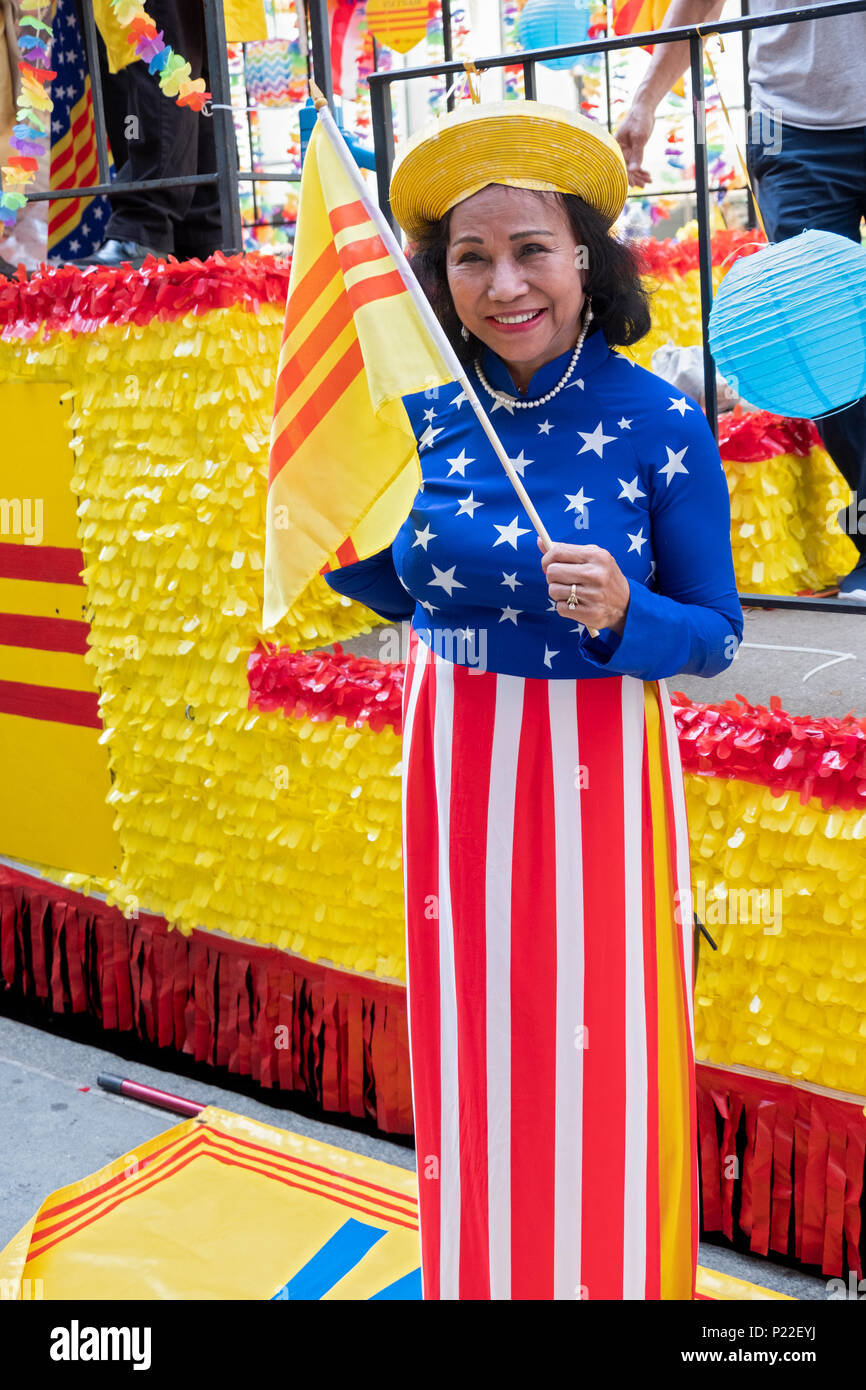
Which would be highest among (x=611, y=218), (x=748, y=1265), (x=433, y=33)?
(x=433, y=33)

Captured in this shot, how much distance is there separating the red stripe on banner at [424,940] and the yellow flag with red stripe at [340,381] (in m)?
0.22

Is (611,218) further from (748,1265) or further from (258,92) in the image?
(258,92)

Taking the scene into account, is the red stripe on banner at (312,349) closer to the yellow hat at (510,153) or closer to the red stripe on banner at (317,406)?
the red stripe on banner at (317,406)

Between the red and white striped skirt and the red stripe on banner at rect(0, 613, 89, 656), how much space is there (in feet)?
5.59

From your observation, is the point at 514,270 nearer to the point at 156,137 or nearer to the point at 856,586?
the point at 856,586

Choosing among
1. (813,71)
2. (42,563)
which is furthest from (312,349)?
(42,563)

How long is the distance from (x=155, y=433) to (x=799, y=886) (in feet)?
5.55

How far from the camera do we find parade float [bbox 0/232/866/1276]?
7.58 feet

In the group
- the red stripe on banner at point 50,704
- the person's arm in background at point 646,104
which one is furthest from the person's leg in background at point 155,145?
the person's arm in background at point 646,104

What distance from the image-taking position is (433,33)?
11750 mm

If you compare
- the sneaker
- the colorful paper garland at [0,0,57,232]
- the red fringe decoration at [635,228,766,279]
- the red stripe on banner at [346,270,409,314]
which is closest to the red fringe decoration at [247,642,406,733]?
the sneaker

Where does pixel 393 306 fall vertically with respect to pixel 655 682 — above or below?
above

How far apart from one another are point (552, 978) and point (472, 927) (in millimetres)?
120
